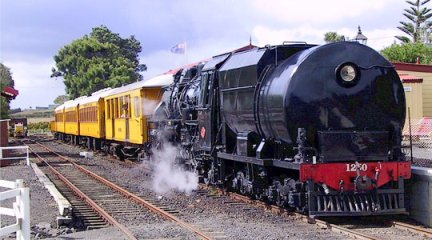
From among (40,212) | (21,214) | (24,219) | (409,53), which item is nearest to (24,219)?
(24,219)

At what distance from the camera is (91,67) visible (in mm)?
63719

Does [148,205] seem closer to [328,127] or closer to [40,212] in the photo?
[40,212]

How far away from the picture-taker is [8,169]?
→ 72.6 feet

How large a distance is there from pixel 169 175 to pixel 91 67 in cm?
4964

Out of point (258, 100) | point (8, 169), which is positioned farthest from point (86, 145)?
point (258, 100)

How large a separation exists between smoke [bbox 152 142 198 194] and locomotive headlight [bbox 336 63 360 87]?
5679 mm

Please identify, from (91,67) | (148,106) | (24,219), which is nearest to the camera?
(24,219)

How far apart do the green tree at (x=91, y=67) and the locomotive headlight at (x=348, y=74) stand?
51571 millimetres

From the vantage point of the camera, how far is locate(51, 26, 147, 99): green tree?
6228 centimetres

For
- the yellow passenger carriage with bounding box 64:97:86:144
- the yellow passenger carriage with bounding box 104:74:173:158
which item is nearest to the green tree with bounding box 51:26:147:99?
the yellow passenger carriage with bounding box 64:97:86:144

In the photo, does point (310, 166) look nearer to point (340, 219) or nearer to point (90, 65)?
point (340, 219)

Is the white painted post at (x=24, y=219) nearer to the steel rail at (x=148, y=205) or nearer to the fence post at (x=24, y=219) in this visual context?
the fence post at (x=24, y=219)

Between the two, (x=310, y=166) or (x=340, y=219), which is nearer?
(x=310, y=166)

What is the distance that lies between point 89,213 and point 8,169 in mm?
11405
